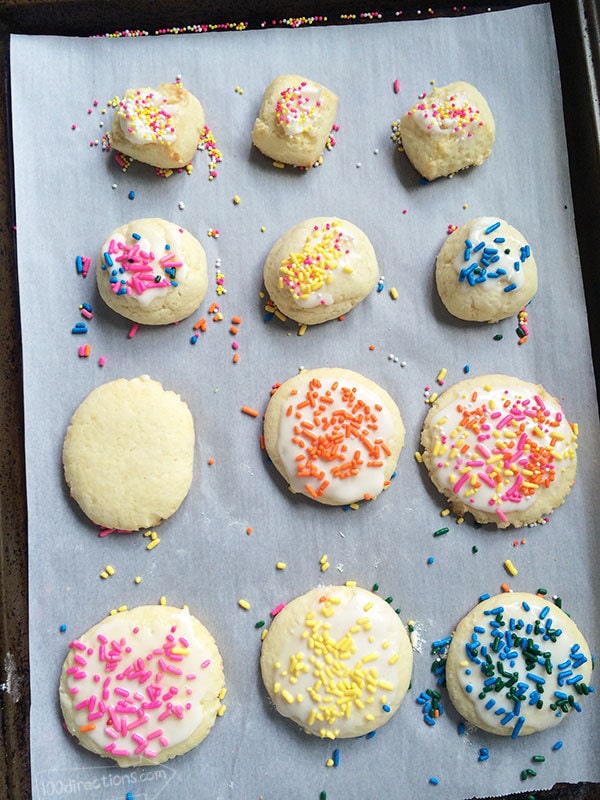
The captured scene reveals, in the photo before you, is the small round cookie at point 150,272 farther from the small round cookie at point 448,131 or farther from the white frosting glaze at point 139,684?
the white frosting glaze at point 139,684

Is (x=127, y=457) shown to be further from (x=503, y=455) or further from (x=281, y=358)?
(x=503, y=455)

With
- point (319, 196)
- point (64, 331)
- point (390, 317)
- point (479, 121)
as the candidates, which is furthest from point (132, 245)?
point (479, 121)

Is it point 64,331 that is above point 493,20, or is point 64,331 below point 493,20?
below

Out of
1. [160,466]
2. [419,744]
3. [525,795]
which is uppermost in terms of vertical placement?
[160,466]

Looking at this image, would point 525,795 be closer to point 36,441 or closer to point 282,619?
point 282,619

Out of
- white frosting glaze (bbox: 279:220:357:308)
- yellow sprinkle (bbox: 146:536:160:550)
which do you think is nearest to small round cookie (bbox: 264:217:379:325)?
white frosting glaze (bbox: 279:220:357:308)

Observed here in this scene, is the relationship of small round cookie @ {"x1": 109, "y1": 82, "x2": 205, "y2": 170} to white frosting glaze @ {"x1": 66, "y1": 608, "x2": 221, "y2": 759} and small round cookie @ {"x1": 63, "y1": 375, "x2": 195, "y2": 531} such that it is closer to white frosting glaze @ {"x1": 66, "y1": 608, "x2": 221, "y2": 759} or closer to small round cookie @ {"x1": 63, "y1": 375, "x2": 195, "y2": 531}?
small round cookie @ {"x1": 63, "y1": 375, "x2": 195, "y2": 531}
